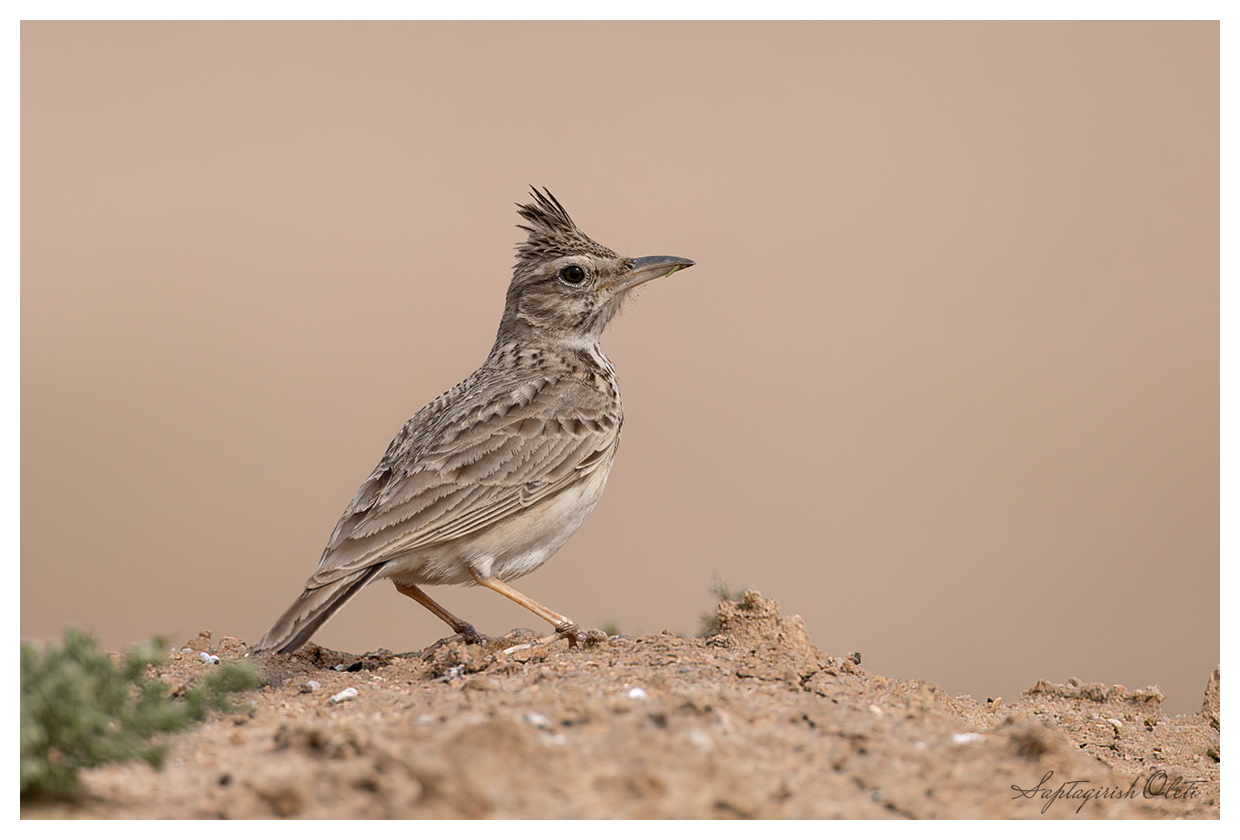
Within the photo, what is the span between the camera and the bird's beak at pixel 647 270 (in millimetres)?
8141

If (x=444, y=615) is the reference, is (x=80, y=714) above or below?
above

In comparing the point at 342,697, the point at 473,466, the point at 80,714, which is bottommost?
the point at 342,697

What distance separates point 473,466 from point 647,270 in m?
2.14

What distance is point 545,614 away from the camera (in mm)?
6770

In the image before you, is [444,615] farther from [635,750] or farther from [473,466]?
[635,750]

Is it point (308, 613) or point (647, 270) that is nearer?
point (308, 613)

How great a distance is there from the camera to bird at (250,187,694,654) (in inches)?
254

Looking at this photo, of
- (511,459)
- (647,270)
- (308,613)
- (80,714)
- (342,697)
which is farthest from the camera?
(647,270)

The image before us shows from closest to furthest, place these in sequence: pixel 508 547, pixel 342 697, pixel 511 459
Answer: pixel 342 697 → pixel 508 547 → pixel 511 459

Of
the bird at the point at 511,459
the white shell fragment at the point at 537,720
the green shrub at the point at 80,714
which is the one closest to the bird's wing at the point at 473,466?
the bird at the point at 511,459

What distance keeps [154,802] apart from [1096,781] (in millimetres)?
3804

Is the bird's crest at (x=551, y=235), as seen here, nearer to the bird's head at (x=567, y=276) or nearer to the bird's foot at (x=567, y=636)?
the bird's head at (x=567, y=276)

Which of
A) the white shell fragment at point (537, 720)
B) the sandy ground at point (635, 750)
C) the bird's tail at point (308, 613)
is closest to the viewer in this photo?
the sandy ground at point (635, 750)

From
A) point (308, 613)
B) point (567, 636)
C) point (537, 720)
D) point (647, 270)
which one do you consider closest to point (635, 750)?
point (537, 720)
